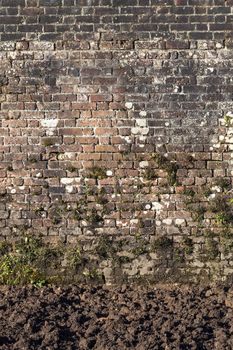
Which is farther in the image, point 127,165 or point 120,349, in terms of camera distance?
point 127,165

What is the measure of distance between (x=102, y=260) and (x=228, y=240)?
4.74ft

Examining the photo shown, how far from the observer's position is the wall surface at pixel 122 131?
253 inches

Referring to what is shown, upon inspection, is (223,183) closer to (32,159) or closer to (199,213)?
(199,213)

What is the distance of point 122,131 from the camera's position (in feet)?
21.2

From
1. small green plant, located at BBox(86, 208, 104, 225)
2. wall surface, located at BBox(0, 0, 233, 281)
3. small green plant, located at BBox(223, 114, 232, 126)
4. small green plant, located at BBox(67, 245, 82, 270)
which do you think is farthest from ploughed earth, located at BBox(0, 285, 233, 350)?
small green plant, located at BBox(223, 114, 232, 126)

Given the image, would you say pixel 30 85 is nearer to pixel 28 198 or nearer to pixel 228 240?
pixel 28 198

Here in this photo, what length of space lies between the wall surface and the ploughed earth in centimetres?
35

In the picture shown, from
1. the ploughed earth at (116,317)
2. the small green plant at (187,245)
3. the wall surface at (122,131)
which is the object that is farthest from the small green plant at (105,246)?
the small green plant at (187,245)

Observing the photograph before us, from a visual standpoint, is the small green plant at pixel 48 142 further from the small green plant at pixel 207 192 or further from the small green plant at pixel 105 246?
the small green plant at pixel 207 192

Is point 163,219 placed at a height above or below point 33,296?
above

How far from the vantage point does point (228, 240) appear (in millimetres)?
6523

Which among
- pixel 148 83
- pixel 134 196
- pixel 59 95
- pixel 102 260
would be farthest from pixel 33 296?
pixel 148 83

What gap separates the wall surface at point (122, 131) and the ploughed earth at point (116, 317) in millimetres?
348

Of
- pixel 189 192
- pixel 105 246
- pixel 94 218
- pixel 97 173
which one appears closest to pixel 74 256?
pixel 105 246
